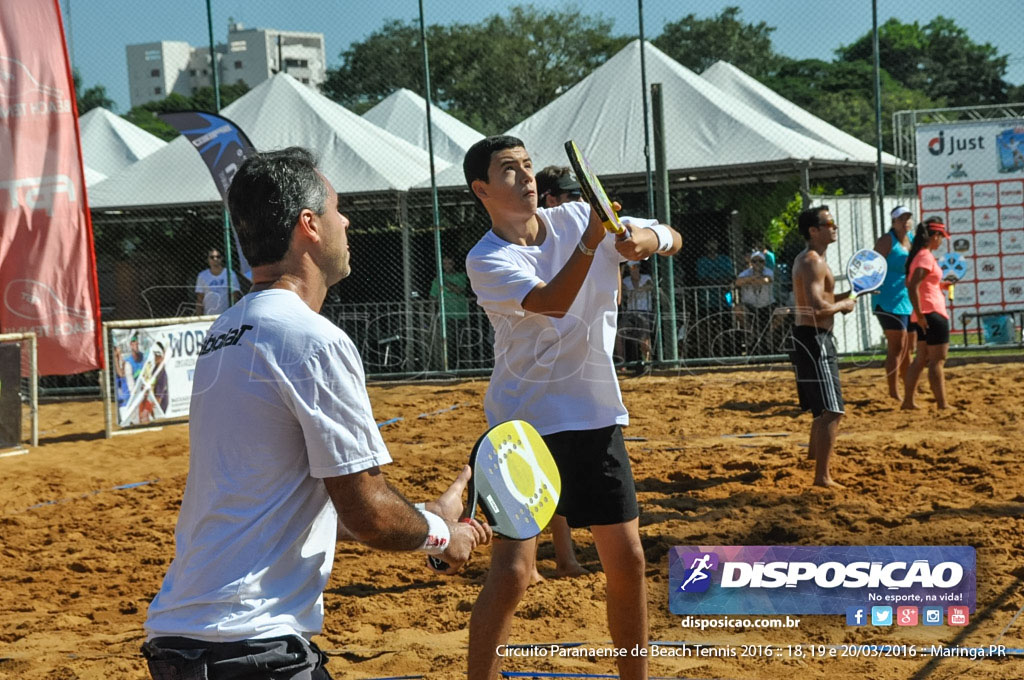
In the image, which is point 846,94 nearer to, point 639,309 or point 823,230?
point 639,309

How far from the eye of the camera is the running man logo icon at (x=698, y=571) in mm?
4836

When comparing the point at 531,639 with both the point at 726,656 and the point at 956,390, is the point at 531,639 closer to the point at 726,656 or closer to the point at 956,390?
the point at 726,656

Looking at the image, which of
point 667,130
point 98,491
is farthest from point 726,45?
point 98,491

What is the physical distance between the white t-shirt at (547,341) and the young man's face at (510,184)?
13cm

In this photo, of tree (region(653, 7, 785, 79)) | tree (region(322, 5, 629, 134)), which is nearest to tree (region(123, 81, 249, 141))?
tree (region(322, 5, 629, 134))

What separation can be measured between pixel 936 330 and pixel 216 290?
28.5 feet

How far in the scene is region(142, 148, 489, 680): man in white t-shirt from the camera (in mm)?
2027

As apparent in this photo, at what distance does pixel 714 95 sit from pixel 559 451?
43.8 ft

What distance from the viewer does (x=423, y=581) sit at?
551 cm

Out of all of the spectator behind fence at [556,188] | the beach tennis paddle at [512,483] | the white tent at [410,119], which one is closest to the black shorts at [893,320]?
the spectator behind fence at [556,188]

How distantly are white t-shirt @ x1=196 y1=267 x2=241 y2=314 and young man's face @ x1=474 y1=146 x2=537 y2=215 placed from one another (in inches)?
403

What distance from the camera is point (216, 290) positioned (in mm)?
13430

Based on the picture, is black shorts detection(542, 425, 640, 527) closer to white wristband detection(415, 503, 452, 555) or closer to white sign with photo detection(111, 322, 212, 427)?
white wristband detection(415, 503, 452, 555)

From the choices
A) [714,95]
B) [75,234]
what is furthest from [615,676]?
[714,95]
